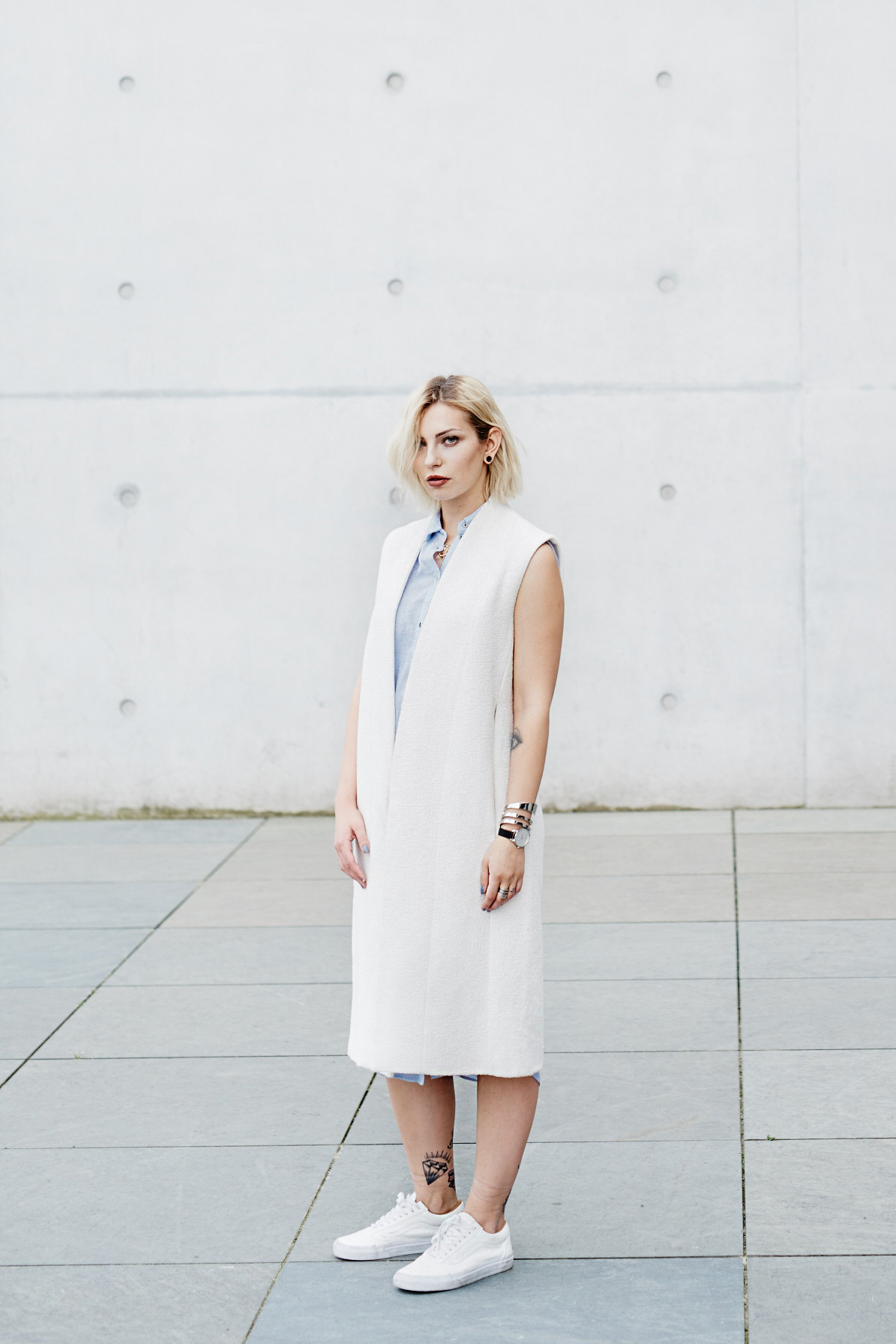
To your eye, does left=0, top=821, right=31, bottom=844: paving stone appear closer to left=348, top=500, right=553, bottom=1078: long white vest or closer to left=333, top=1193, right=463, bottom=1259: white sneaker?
left=333, top=1193, right=463, bottom=1259: white sneaker

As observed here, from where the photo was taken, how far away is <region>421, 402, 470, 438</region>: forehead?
10.3 ft

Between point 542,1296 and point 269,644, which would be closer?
point 542,1296

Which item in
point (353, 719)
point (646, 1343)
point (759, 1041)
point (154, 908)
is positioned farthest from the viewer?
point (154, 908)

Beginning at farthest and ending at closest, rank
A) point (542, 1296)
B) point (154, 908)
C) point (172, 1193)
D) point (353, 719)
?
point (154, 908) < point (172, 1193) < point (353, 719) < point (542, 1296)

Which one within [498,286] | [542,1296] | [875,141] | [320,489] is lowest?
[542,1296]

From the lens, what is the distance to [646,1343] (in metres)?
2.85

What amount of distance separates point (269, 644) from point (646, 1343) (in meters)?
5.84

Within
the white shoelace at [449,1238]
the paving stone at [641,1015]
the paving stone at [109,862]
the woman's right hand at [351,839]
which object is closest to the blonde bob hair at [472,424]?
the woman's right hand at [351,839]

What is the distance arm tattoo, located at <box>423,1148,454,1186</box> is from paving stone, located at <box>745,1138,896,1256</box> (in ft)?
2.14

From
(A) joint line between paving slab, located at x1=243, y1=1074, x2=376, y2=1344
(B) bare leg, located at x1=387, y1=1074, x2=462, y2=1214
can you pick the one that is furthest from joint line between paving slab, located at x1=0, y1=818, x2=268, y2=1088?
(B) bare leg, located at x1=387, y1=1074, x2=462, y2=1214

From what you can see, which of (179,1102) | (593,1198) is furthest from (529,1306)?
(179,1102)

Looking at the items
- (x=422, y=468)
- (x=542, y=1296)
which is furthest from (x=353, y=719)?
(x=542, y=1296)

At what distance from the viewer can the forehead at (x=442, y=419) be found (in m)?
3.15

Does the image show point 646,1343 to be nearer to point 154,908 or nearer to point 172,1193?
point 172,1193
